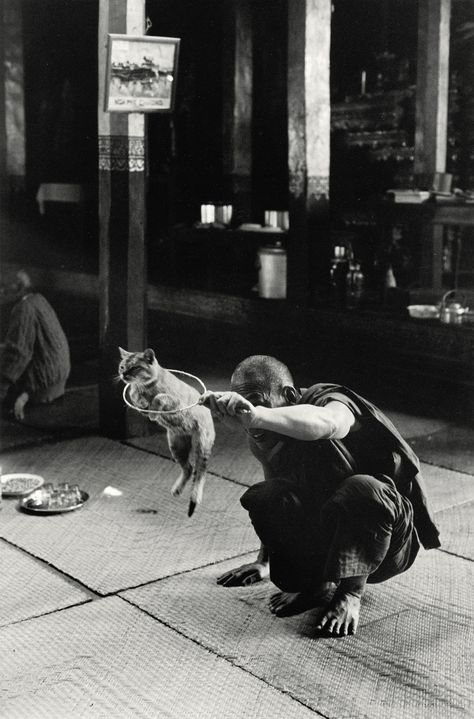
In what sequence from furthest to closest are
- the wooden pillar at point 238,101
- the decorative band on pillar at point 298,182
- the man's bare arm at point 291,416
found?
the wooden pillar at point 238,101, the decorative band on pillar at point 298,182, the man's bare arm at point 291,416

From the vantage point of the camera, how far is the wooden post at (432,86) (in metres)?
10.7

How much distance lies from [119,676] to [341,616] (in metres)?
0.94

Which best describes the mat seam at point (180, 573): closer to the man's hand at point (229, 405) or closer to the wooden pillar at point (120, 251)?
the man's hand at point (229, 405)

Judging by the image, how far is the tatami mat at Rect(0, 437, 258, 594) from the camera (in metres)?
4.60

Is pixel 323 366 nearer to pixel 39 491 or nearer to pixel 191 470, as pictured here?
pixel 39 491

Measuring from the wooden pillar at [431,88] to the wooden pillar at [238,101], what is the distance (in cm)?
250

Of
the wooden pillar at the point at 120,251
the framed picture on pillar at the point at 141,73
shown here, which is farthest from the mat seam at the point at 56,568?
the framed picture on pillar at the point at 141,73

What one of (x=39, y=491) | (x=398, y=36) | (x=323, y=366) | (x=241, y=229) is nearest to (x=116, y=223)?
(x=39, y=491)

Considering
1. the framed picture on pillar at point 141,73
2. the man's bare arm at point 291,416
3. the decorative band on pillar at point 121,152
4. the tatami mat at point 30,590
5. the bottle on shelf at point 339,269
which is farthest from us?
the bottle on shelf at point 339,269

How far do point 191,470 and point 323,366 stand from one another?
5.48m

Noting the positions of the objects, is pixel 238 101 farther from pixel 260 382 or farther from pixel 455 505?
pixel 260 382

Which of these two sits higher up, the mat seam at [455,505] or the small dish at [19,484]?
the small dish at [19,484]

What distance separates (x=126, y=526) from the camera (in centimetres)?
516

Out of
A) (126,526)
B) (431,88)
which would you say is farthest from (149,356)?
(431,88)
